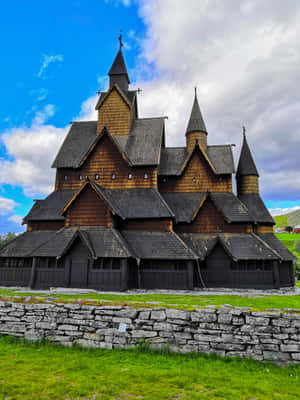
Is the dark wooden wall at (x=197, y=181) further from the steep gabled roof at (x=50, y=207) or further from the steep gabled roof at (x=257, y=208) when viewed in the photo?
the steep gabled roof at (x=50, y=207)

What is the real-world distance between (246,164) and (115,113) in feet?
43.5

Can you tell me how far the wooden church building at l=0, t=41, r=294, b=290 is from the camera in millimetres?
17906

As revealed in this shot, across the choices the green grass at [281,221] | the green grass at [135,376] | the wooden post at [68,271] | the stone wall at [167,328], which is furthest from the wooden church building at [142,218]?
the green grass at [281,221]

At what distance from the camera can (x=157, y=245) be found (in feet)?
61.6

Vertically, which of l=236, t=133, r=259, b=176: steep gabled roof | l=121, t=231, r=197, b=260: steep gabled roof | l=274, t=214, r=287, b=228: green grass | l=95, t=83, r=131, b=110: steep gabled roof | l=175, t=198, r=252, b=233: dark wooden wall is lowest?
l=121, t=231, r=197, b=260: steep gabled roof

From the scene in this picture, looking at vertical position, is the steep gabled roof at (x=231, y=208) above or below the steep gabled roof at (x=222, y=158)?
below

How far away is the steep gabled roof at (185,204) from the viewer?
2119 centimetres

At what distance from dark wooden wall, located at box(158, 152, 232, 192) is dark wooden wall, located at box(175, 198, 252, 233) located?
2666 millimetres

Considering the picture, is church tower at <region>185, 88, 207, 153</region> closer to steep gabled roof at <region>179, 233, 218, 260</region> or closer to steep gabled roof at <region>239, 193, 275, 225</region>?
steep gabled roof at <region>239, 193, 275, 225</region>

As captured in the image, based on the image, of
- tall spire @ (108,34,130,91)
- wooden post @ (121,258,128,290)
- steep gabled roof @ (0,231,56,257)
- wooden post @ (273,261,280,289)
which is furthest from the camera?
tall spire @ (108,34,130,91)

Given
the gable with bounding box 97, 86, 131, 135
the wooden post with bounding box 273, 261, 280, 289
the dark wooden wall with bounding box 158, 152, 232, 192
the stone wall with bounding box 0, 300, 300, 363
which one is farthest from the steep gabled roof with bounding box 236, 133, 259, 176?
the stone wall with bounding box 0, 300, 300, 363

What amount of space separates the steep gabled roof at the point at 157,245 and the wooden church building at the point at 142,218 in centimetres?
7

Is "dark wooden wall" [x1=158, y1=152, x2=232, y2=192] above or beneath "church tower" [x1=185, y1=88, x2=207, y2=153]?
beneath

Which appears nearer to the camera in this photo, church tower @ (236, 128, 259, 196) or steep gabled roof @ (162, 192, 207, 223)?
steep gabled roof @ (162, 192, 207, 223)
